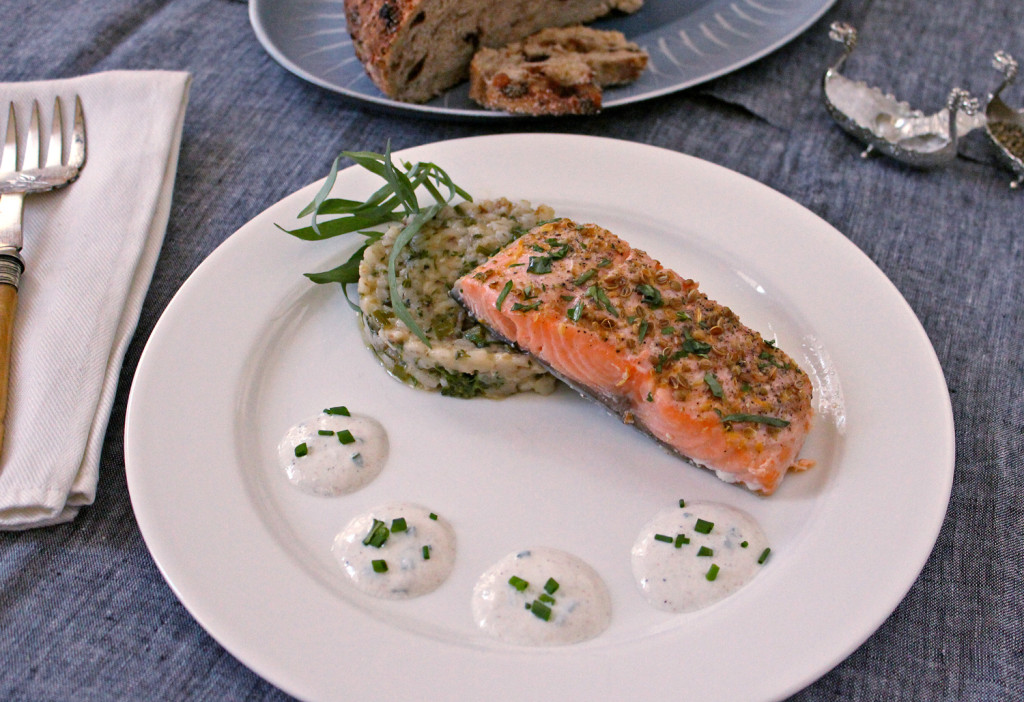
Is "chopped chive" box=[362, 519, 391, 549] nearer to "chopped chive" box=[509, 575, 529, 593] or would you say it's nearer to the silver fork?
"chopped chive" box=[509, 575, 529, 593]

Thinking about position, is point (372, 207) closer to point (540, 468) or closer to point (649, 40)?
point (540, 468)

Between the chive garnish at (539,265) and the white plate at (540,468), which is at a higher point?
the chive garnish at (539,265)

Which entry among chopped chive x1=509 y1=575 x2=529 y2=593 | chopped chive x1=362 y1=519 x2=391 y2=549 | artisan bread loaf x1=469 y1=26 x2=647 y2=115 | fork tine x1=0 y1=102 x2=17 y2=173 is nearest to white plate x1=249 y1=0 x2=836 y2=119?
artisan bread loaf x1=469 y1=26 x2=647 y2=115

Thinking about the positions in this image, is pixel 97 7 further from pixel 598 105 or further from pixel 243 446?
pixel 243 446

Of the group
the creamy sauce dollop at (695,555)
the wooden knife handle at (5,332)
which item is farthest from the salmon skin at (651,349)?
the wooden knife handle at (5,332)

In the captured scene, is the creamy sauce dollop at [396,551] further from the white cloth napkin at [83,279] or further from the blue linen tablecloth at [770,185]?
the white cloth napkin at [83,279]
